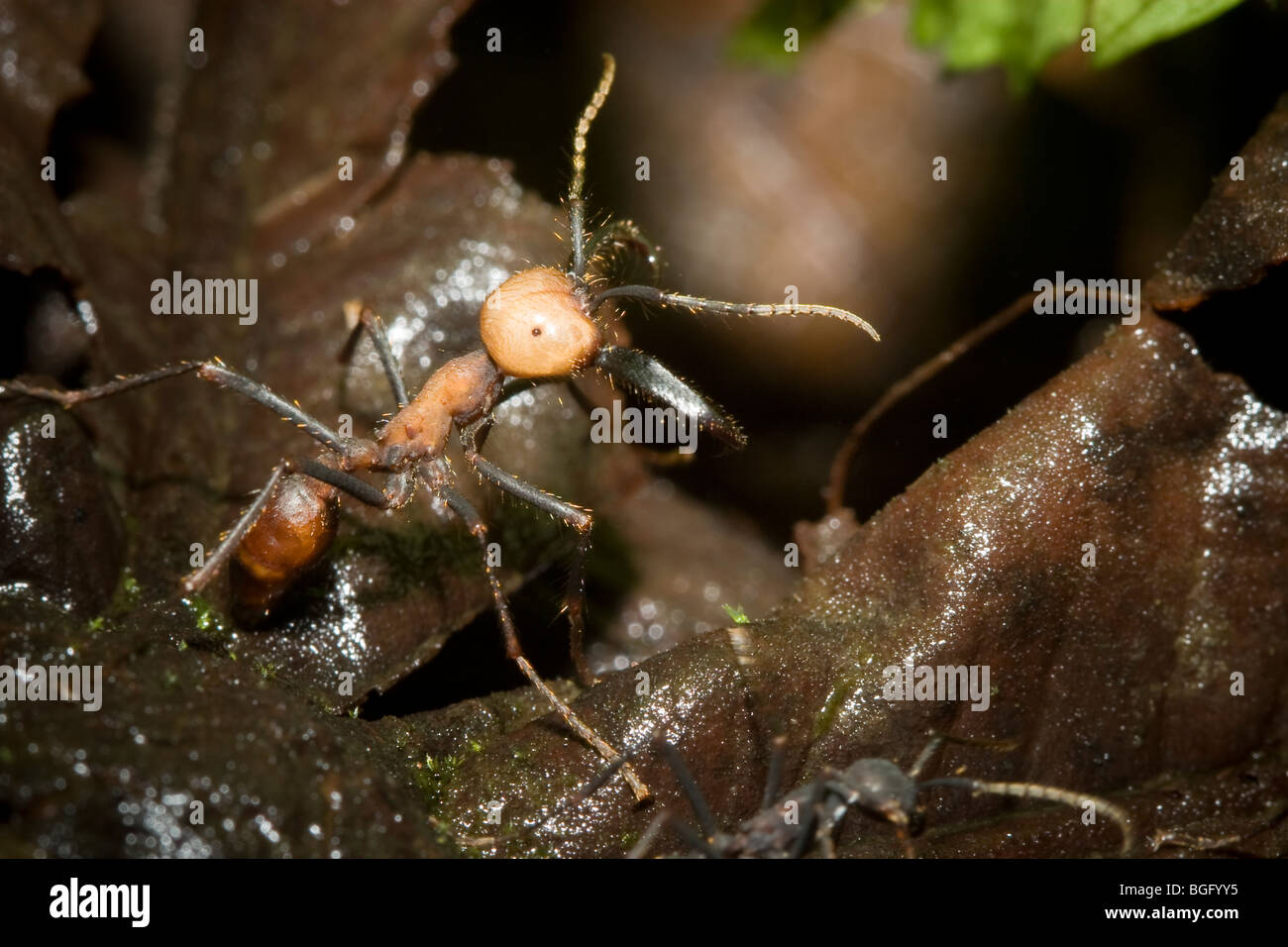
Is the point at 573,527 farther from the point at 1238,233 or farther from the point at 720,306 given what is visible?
the point at 1238,233

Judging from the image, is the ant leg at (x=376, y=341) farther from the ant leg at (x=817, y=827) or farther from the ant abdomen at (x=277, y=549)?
the ant leg at (x=817, y=827)

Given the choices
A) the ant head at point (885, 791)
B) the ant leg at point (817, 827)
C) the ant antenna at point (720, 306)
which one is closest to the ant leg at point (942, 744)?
the ant head at point (885, 791)

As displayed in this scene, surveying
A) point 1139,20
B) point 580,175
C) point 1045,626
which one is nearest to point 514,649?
point 1045,626
